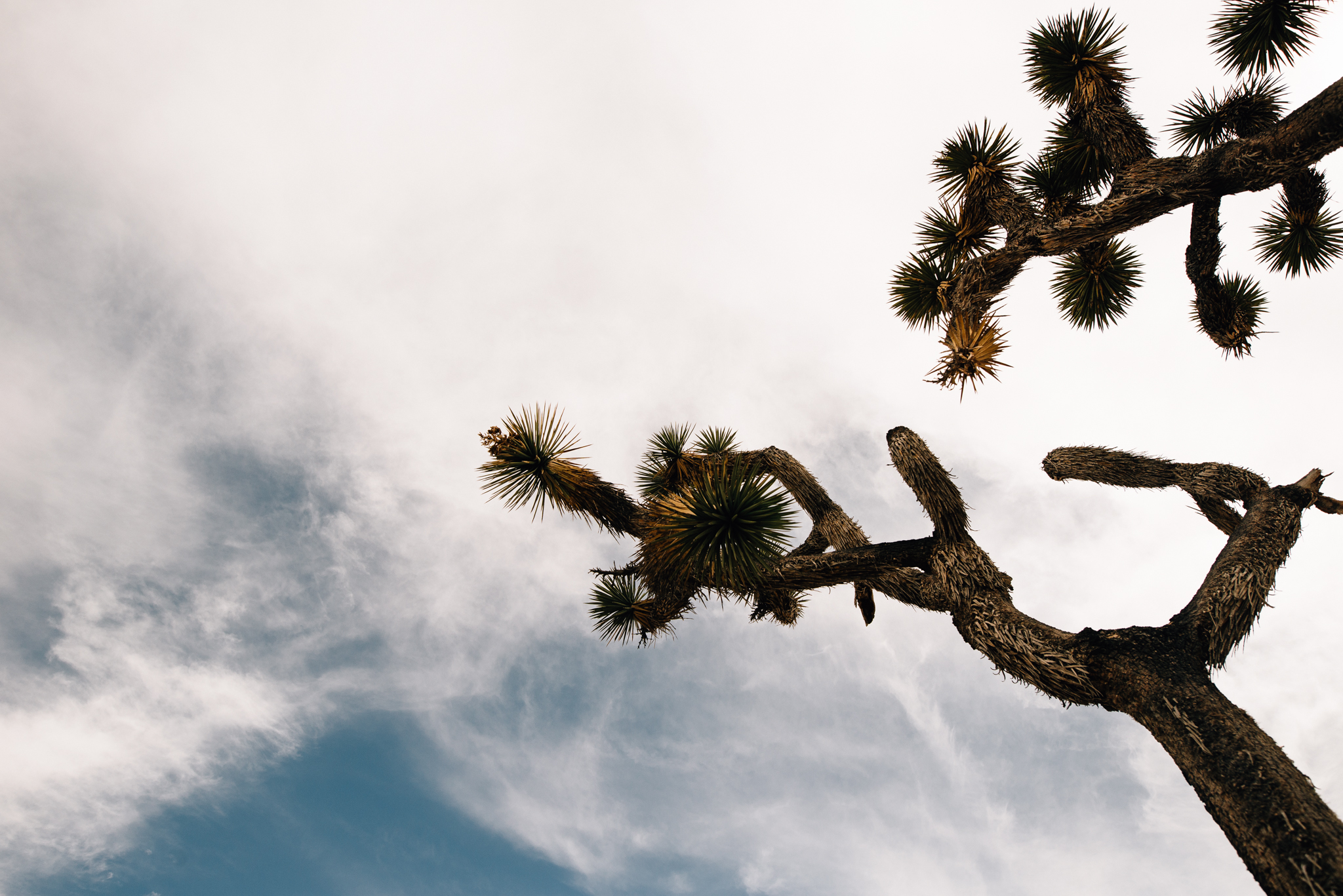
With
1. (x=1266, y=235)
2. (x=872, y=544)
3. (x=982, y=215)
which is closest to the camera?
(x=872, y=544)

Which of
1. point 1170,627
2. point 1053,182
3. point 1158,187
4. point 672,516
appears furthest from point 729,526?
point 1053,182

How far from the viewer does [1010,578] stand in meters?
4.58

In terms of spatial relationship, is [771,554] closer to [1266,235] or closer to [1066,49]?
[1066,49]

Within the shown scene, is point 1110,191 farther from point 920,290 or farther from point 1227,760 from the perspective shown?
point 1227,760

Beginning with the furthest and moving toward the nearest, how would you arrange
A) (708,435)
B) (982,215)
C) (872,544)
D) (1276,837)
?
1. (708,435)
2. (982,215)
3. (872,544)
4. (1276,837)

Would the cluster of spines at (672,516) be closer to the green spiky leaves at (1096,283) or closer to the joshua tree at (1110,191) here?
the joshua tree at (1110,191)

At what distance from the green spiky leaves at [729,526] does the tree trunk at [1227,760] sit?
7.11 feet

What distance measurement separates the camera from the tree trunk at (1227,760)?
282 centimetres

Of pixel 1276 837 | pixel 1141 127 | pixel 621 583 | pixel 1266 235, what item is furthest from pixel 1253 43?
pixel 621 583

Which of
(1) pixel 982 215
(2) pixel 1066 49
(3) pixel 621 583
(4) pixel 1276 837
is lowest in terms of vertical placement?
(4) pixel 1276 837

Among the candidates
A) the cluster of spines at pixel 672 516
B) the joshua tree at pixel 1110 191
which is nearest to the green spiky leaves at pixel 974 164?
the joshua tree at pixel 1110 191

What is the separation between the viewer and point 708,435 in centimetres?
817

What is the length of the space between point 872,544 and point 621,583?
3.43 meters

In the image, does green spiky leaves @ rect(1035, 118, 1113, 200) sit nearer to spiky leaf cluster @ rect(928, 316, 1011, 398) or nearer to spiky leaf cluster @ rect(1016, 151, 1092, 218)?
spiky leaf cluster @ rect(1016, 151, 1092, 218)
